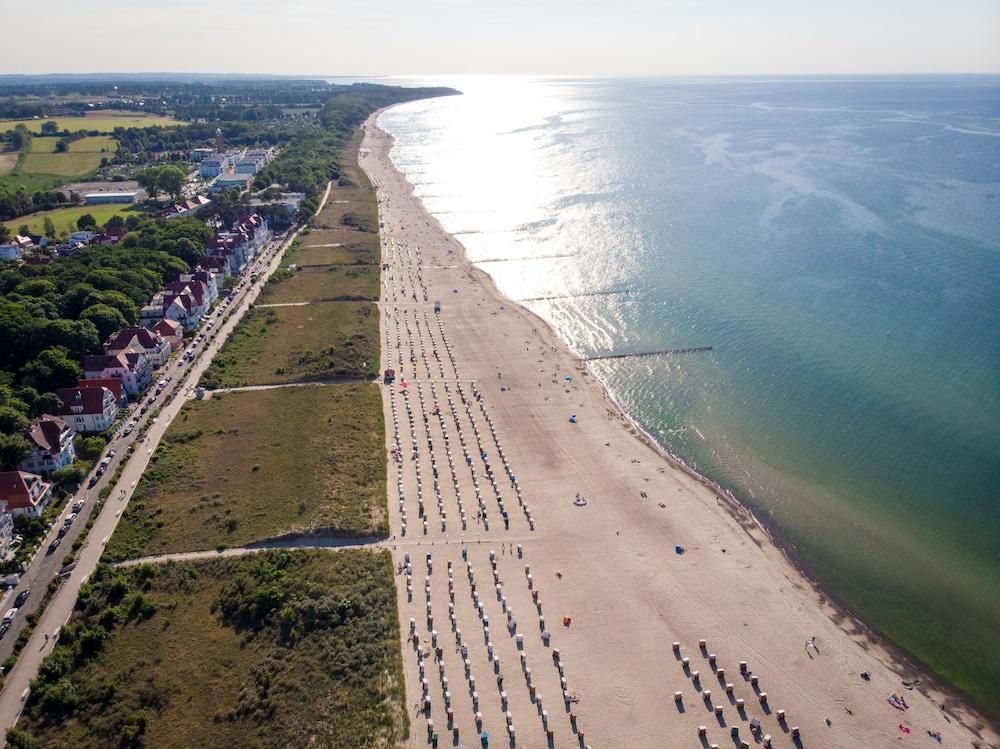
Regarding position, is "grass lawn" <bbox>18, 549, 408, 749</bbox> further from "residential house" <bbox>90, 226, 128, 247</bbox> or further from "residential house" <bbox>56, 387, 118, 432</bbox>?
"residential house" <bbox>90, 226, 128, 247</bbox>

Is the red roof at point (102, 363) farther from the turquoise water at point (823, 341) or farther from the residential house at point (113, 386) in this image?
the turquoise water at point (823, 341)

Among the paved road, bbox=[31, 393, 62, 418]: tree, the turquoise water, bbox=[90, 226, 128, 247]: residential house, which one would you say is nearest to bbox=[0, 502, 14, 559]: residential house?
the paved road

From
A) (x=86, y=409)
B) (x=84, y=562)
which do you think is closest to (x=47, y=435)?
(x=86, y=409)

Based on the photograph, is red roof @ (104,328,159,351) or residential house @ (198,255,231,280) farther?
residential house @ (198,255,231,280)

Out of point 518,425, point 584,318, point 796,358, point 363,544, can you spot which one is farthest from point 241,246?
point 796,358

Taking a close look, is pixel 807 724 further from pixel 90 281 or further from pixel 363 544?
pixel 90 281

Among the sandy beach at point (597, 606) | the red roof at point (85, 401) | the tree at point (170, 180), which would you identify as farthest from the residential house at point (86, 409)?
the tree at point (170, 180)
